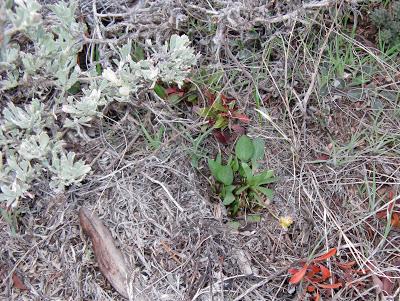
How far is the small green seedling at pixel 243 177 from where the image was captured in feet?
7.54

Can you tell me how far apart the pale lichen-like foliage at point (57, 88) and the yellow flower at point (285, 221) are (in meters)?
0.70

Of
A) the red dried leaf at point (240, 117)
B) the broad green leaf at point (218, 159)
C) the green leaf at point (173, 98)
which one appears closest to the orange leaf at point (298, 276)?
the broad green leaf at point (218, 159)

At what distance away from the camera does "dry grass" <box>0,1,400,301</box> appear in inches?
86.0

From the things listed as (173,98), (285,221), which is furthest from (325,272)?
(173,98)

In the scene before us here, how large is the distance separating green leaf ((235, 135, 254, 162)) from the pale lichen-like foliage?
1.15ft

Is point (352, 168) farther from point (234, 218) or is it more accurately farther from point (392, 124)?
point (234, 218)

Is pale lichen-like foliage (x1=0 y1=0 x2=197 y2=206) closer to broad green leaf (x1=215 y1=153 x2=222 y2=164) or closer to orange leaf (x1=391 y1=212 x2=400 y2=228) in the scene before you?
broad green leaf (x1=215 y1=153 x2=222 y2=164)

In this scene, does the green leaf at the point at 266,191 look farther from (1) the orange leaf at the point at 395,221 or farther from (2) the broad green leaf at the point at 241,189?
(1) the orange leaf at the point at 395,221

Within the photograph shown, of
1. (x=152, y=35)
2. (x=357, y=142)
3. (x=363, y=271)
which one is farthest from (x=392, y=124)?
(x=152, y=35)

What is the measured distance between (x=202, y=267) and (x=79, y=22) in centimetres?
115

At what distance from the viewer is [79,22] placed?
241cm

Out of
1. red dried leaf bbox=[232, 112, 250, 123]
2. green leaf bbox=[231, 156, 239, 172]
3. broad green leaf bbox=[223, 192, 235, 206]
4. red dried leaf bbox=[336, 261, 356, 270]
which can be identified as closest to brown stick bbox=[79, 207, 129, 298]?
broad green leaf bbox=[223, 192, 235, 206]

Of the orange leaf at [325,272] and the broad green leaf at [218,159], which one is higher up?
the broad green leaf at [218,159]

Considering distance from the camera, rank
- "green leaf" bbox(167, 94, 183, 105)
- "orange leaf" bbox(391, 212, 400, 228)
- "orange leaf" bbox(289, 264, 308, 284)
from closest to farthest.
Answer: "orange leaf" bbox(289, 264, 308, 284) → "orange leaf" bbox(391, 212, 400, 228) → "green leaf" bbox(167, 94, 183, 105)
